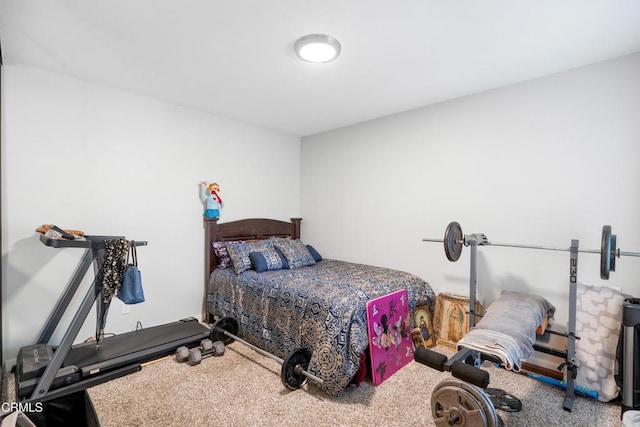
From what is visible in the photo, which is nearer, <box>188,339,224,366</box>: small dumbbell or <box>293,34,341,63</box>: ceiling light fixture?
<box>293,34,341,63</box>: ceiling light fixture

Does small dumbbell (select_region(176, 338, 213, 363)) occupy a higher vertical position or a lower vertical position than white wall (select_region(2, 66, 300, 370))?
lower

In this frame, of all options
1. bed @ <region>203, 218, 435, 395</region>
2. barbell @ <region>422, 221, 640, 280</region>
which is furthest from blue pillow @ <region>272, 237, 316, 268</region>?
barbell @ <region>422, 221, 640, 280</region>

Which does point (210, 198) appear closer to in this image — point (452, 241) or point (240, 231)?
point (240, 231)

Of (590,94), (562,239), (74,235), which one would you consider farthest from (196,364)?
(590,94)

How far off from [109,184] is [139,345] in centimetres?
153

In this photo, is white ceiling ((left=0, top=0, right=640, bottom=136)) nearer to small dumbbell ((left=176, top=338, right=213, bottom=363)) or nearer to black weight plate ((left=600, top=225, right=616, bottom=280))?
black weight plate ((left=600, top=225, right=616, bottom=280))

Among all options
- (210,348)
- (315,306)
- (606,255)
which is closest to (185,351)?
(210,348)

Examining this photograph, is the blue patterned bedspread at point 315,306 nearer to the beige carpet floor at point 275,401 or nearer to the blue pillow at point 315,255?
the beige carpet floor at point 275,401

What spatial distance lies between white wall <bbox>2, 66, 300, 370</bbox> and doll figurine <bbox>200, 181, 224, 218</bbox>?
0.08 meters

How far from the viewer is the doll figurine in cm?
353

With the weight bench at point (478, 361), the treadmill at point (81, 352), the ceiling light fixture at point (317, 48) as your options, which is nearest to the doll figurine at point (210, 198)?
the treadmill at point (81, 352)

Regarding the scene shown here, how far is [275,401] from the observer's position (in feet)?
6.91

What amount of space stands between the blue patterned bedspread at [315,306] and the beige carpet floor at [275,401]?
0.21 metres

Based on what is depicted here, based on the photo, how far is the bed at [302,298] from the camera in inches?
86.8
